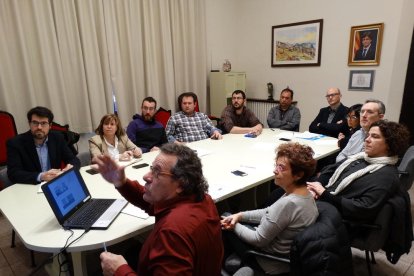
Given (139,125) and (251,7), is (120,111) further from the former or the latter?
(251,7)

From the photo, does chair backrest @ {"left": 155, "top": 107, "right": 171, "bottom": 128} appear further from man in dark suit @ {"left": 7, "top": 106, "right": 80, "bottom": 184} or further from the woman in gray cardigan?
man in dark suit @ {"left": 7, "top": 106, "right": 80, "bottom": 184}

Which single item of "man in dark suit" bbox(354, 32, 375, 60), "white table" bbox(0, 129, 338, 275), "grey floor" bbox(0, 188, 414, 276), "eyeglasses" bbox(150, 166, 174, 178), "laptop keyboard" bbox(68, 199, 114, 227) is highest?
"man in dark suit" bbox(354, 32, 375, 60)

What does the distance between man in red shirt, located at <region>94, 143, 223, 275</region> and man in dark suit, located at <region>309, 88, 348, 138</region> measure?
2.58 metres

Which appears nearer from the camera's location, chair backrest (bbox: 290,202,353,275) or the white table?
chair backrest (bbox: 290,202,353,275)

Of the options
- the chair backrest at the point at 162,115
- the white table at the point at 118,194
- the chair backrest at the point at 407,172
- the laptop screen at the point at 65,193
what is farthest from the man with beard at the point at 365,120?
the chair backrest at the point at 162,115

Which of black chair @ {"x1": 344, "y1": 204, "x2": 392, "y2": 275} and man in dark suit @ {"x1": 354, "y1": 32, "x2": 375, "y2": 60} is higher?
man in dark suit @ {"x1": 354, "y1": 32, "x2": 375, "y2": 60}

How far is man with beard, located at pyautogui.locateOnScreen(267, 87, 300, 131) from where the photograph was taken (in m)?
3.87

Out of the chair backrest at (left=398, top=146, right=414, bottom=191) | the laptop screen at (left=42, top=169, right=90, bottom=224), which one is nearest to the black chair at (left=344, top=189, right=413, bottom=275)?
the chair backrest at (left=398, top=146, right=414, bottom=191)

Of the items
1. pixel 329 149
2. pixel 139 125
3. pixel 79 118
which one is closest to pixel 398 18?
pixel 329 149

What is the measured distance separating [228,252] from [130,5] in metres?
3.54

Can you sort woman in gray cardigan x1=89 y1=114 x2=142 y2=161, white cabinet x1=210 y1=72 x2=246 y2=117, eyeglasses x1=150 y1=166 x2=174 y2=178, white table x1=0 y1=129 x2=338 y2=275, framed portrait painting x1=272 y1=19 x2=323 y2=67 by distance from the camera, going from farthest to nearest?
white cabinet x1=210 y1=72 x2=246 y2=117 < framed portrait painting x1=272 y1=19 x2=323 y2=67 < woman in gray cardigan x1=89 y1=114 x2=142 y2=161 < white table x1=0 y1=129 x2=338 y2=275 < eyeglasses x1=150 y1=166 x2=174 y2=178

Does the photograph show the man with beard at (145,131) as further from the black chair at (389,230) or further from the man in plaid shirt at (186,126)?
the black chair at (389,230)

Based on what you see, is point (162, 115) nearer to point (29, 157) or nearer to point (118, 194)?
point (29, 157)

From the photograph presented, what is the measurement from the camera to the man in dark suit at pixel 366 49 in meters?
3.77
